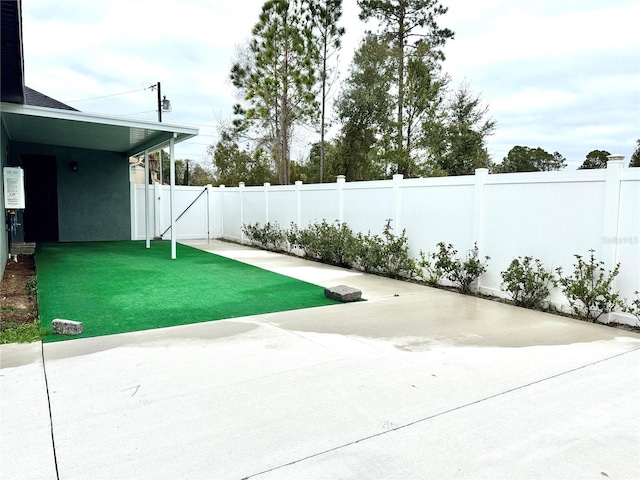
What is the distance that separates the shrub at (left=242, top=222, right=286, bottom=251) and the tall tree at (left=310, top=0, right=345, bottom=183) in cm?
601

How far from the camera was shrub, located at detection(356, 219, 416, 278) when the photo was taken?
8.12m

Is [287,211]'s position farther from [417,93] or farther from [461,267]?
[417,93]

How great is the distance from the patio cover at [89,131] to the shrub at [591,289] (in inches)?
299

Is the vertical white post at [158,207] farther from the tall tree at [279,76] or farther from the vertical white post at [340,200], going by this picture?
the vertical white post at [340,200]

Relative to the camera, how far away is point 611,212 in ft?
16.9

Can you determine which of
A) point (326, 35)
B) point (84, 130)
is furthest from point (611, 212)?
point (326, 35)

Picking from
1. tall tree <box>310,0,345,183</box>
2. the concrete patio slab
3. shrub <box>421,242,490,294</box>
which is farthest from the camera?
tall tree <box>310,0,345,183</box>

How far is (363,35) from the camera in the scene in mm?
18609

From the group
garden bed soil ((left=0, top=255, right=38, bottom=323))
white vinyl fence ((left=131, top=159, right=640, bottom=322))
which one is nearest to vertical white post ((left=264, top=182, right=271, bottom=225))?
white vinyl fence ((left=131, top=159, right=640, bottom=322))

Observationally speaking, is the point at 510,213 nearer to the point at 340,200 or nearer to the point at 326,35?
the point at 340,200

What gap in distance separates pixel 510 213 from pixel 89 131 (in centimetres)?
883

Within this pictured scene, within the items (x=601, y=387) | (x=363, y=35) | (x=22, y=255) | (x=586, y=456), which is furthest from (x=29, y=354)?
(x=363, y=35)

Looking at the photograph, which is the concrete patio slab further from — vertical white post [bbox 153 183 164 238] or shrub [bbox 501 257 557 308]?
vertical white post [bbox 153 183 164 238]

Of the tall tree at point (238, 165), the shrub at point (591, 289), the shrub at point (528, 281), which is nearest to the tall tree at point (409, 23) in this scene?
the tall tree at point (238, 165)
